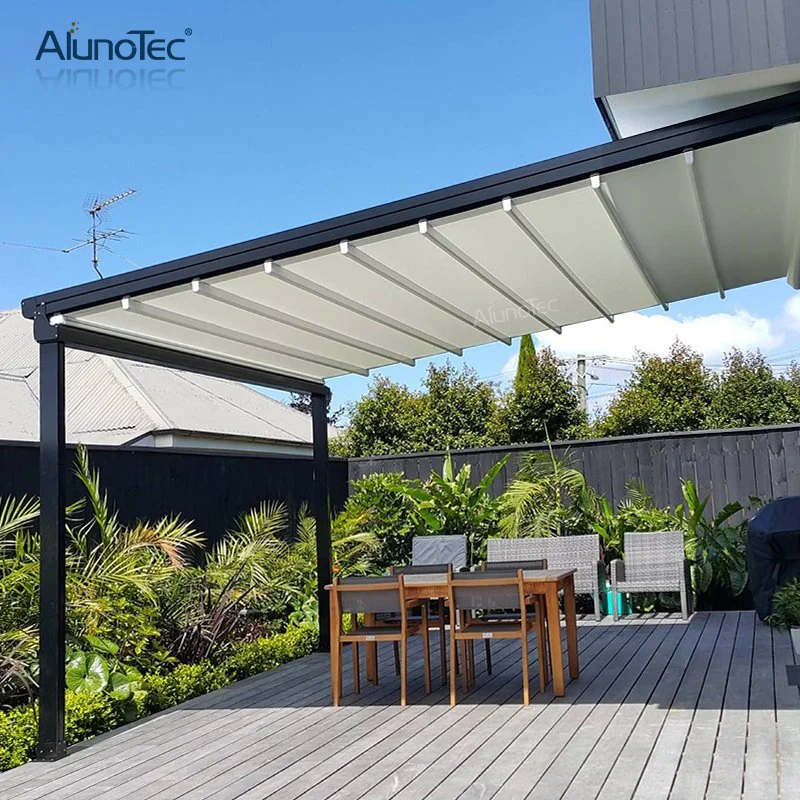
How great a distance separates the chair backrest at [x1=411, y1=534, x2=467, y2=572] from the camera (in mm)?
10250

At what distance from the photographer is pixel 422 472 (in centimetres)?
1252

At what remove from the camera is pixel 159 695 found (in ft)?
21.3

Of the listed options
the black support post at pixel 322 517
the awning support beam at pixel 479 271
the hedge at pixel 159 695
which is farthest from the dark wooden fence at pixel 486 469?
the awning support beam at pixel 479 271

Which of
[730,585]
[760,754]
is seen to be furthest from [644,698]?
[730,585]

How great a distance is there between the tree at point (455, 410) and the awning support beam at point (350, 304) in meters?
14.3

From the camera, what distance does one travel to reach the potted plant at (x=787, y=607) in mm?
8305

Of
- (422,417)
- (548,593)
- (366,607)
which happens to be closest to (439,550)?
(366,607)

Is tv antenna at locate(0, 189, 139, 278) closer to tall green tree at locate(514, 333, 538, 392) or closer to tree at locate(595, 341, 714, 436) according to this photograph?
tall green tree at locate(514, 333, 538, 392)

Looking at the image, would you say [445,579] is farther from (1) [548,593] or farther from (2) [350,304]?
(2) [350,304]

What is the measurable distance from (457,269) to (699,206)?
5.14ft

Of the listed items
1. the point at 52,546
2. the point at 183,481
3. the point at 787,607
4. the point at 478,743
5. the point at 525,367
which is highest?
the point at 525,367

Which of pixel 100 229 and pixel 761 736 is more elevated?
pixel 100 229

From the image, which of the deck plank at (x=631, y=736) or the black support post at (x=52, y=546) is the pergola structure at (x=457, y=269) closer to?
the black support post at (x=52, y=546)

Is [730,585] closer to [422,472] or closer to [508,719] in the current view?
[422,472]
